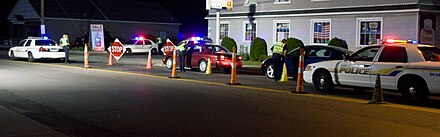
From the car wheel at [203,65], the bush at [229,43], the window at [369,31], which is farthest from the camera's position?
the bush at [229,43]

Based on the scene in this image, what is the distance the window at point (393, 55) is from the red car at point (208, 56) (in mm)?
9433

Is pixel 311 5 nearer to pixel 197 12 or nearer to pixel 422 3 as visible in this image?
pixel 422 3

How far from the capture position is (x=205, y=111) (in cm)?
1040

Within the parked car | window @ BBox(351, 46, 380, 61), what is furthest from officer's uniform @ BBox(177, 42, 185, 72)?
window @ BBox(351, 46, 380, 61)

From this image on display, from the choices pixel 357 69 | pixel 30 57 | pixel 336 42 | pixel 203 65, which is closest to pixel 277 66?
pixel 357 69

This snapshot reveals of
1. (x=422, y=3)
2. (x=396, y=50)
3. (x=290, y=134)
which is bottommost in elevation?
(x=290, y=134)

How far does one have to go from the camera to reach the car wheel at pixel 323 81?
1417 centimetres

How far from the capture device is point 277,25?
106ft

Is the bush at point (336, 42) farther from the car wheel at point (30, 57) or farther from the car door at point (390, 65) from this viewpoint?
the car wheel at point (30, 57)

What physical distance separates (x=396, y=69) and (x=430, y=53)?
891mm

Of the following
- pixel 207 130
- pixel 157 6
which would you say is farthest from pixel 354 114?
pixel 157 6

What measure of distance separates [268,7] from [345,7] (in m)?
6.32

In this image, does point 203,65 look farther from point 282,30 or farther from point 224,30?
point 224,30

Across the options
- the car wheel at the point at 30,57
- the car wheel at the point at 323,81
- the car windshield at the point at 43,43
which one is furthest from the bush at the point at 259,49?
the car wheel at the point at 323,81
